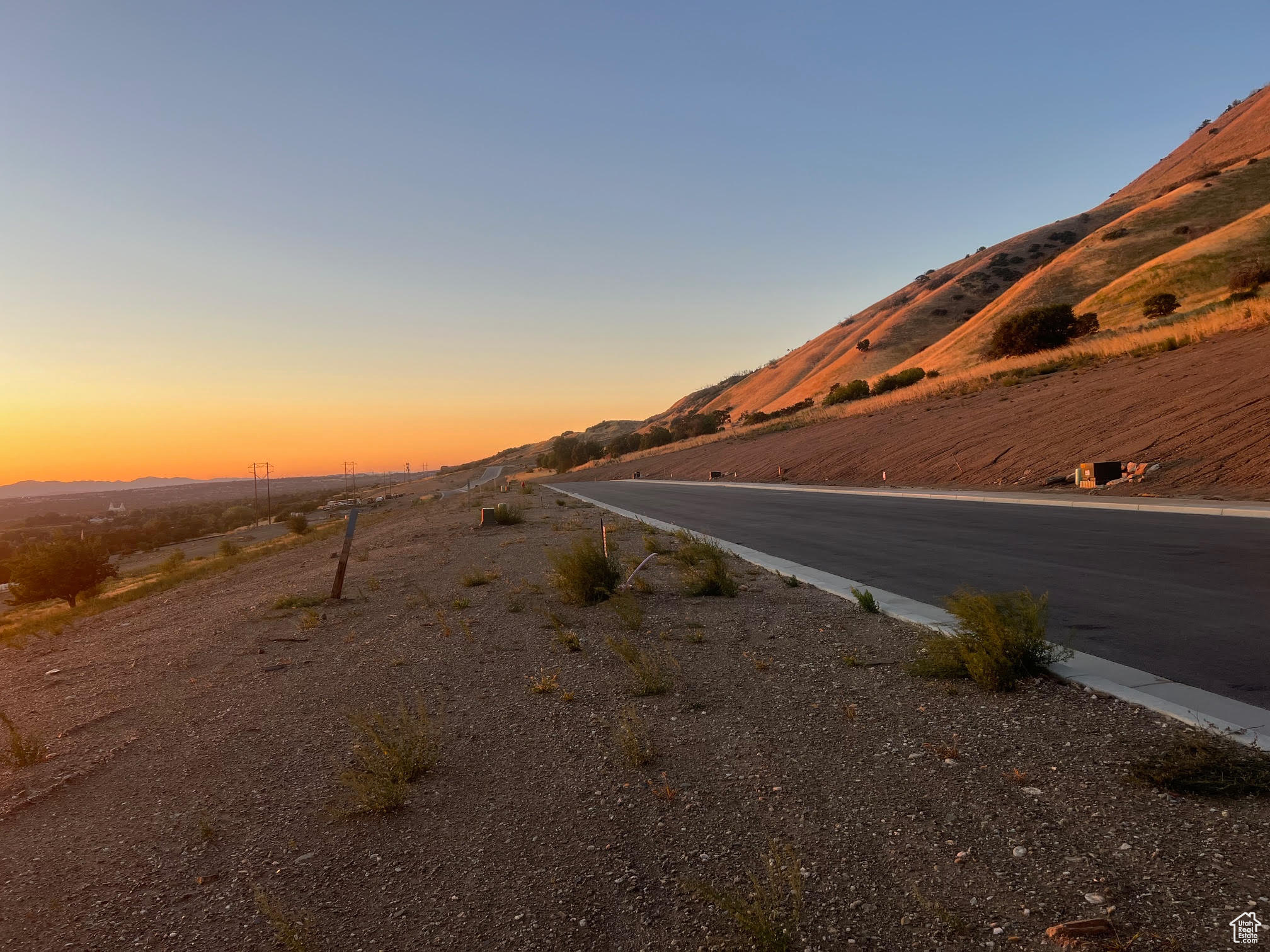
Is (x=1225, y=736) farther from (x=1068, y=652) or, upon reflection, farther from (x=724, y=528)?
(x=724, y=528)

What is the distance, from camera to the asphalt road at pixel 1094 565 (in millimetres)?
5750

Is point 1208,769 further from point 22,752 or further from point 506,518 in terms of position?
point 506,518

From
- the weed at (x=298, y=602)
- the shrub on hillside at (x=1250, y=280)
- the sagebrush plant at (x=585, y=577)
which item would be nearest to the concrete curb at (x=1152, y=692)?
the sagebrush plant at (x=585, y=577)

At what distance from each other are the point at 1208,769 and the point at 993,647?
1.74 metres

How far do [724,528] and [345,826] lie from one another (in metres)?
14.6

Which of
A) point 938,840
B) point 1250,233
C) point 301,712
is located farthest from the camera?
point 1250,233

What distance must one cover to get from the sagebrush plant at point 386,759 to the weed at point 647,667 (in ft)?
5.48

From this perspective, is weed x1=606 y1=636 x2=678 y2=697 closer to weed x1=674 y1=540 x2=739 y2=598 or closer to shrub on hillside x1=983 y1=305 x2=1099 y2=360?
weed x1=674 y1=540 x2=739 y2=598

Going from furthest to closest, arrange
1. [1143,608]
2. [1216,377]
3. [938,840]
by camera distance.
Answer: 1. [1216,377]
2. [1143,608]
3. [938,840]

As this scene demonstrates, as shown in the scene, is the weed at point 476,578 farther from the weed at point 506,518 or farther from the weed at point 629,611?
the weed at point 506,518

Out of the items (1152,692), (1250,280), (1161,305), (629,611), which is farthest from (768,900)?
(1161,305)

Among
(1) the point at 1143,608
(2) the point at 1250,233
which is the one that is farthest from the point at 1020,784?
(2) the point at 1250,233

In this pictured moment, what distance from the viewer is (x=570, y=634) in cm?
774

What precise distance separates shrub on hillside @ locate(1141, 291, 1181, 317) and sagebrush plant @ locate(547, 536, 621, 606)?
50269 mm
